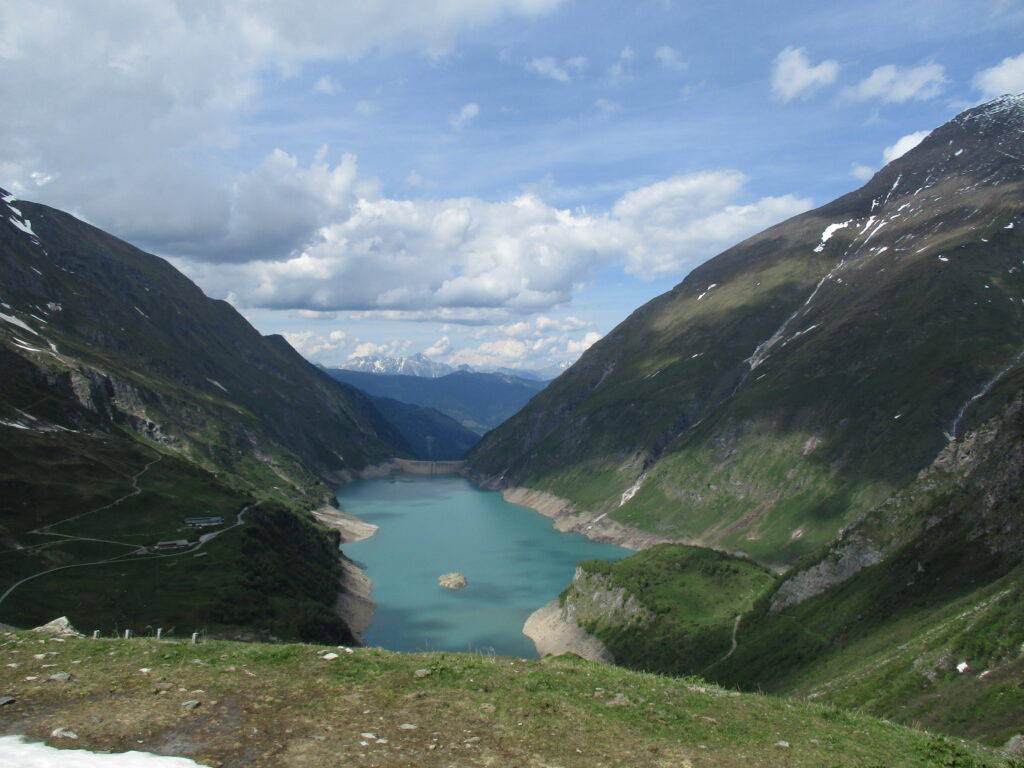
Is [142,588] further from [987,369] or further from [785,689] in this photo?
[987,369]

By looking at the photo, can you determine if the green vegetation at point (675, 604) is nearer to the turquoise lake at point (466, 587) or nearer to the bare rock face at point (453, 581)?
the turquoise lake at point (466, 587)

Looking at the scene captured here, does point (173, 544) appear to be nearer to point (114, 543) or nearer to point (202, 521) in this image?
point (114, 543)

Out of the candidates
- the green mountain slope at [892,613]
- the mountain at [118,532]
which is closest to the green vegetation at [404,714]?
the green mountain slope at [892,613]

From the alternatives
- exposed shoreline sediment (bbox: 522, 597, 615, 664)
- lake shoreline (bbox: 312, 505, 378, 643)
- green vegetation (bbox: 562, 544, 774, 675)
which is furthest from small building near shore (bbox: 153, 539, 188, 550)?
green vegetation (bbox: 562, 544, 774, 675)

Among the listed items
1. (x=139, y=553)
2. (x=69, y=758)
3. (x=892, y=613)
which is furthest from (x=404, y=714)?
Result: (x=139, y=553)

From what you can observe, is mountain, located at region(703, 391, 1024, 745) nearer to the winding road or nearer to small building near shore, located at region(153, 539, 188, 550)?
the winding road
